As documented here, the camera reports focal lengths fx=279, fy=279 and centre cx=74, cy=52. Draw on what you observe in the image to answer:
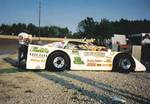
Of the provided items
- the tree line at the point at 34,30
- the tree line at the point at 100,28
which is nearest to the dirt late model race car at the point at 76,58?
the tree line at the point at 100,28

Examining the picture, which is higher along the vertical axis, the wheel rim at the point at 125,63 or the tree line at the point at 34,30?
the tree line at the point at 34,30

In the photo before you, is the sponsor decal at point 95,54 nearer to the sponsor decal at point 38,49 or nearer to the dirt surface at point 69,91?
the sponsor decal at point 38,49

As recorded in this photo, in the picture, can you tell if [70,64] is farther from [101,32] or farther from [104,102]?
[101,32]

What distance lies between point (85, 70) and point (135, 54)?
17.0 feet

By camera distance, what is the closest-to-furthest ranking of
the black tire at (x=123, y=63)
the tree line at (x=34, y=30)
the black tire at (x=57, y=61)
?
the black tire at (x=57, y=61), the black tire at (x=123, y=63), the tree line at (x=34, y=30)

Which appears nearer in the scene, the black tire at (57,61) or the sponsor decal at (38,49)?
the sponsor decal at (38,49)

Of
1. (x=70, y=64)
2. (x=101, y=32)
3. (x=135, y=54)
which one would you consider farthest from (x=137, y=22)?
(x=70, y=64)

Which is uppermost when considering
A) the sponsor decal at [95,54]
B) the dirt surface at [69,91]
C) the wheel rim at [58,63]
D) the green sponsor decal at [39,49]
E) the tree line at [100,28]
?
the tree line at [100,28]

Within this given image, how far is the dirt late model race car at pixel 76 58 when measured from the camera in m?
10.4

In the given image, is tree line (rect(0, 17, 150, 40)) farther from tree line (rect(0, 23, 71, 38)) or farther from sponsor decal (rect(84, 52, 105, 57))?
sponsor decal (rect(84, 52, 105, 57))

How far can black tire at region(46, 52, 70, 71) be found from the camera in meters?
10.4

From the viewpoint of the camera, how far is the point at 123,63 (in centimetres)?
1140

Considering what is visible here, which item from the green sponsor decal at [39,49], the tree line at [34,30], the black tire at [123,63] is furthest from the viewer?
the tree line at [34,30]

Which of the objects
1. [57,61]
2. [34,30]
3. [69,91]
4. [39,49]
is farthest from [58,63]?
[34,30]
